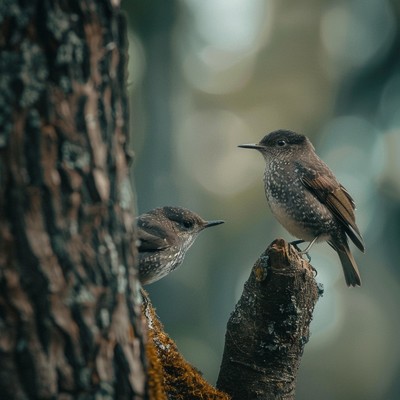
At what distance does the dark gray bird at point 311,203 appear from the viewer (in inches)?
282

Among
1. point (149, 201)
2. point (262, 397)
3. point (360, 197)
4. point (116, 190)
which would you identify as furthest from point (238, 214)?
point (116, 190)

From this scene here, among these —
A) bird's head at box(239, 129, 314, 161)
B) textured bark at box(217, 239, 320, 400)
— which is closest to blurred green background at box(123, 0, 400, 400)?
bird's head at box(239, 129, 314, 161)

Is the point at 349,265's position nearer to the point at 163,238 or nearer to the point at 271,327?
the point at 163,238

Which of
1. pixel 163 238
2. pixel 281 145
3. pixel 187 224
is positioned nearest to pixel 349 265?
pixel 281 145

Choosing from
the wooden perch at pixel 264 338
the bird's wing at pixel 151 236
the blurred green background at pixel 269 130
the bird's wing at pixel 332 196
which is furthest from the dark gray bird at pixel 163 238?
the blurred green background at pixel 269 130

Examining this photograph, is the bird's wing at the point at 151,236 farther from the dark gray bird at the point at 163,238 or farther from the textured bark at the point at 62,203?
the textured bark at the point at 62,203

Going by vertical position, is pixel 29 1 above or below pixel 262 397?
above

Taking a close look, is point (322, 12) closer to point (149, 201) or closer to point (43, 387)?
point (149, 201)

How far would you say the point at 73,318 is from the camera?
2982 millimetres

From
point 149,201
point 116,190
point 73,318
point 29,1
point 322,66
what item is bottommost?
point 73,318

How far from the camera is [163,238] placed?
7203 mm

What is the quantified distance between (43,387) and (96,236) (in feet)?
1.80

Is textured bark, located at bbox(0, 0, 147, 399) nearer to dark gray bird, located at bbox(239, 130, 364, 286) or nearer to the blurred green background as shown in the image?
dark gray bird, located at bbox(239, 130, 364, 286)

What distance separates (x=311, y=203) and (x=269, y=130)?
761 inches
